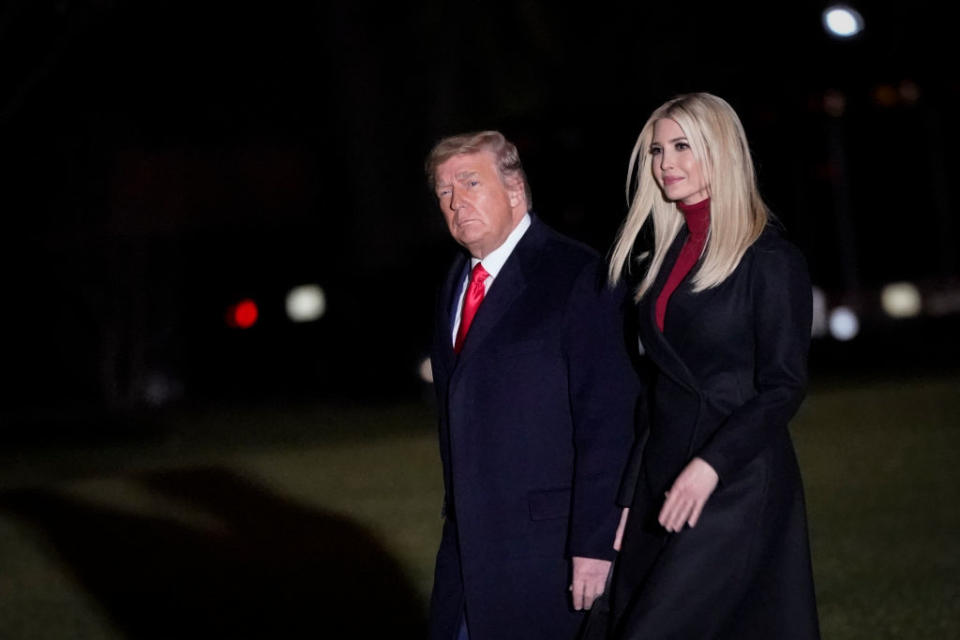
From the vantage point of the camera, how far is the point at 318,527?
469 inches

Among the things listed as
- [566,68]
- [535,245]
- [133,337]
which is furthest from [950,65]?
[535,245]

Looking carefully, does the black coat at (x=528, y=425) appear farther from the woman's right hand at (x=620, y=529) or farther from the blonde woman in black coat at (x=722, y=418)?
the blonde woman in black coat at (x=722, y=418)

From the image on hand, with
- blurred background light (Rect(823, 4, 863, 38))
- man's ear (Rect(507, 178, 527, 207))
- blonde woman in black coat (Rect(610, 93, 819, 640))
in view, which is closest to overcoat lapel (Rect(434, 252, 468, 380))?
man's ear (Rect(507, 178, 527, 207))

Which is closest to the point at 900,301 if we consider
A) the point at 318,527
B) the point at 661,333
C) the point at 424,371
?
the point at 424,371

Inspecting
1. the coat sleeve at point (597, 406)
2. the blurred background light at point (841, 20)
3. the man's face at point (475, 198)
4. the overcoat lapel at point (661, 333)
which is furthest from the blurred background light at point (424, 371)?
the overcoat lapel at point (661, 333)

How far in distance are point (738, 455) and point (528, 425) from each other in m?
0.79

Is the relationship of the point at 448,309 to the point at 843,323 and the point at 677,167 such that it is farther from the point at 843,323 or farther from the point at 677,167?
the point at 843,323

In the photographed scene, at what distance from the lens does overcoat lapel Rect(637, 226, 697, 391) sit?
4.42 m

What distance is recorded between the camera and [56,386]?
2744cm

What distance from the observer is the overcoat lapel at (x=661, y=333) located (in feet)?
14.5

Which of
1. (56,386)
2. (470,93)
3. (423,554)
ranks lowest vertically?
(56,386)

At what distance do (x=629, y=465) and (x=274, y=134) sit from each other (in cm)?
3194

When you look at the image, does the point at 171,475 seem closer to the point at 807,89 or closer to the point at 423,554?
the point at 423,554

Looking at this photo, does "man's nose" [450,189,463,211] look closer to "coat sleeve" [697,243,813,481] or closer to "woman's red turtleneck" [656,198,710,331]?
"woman's red turtleneck" [656,198,710,331]
